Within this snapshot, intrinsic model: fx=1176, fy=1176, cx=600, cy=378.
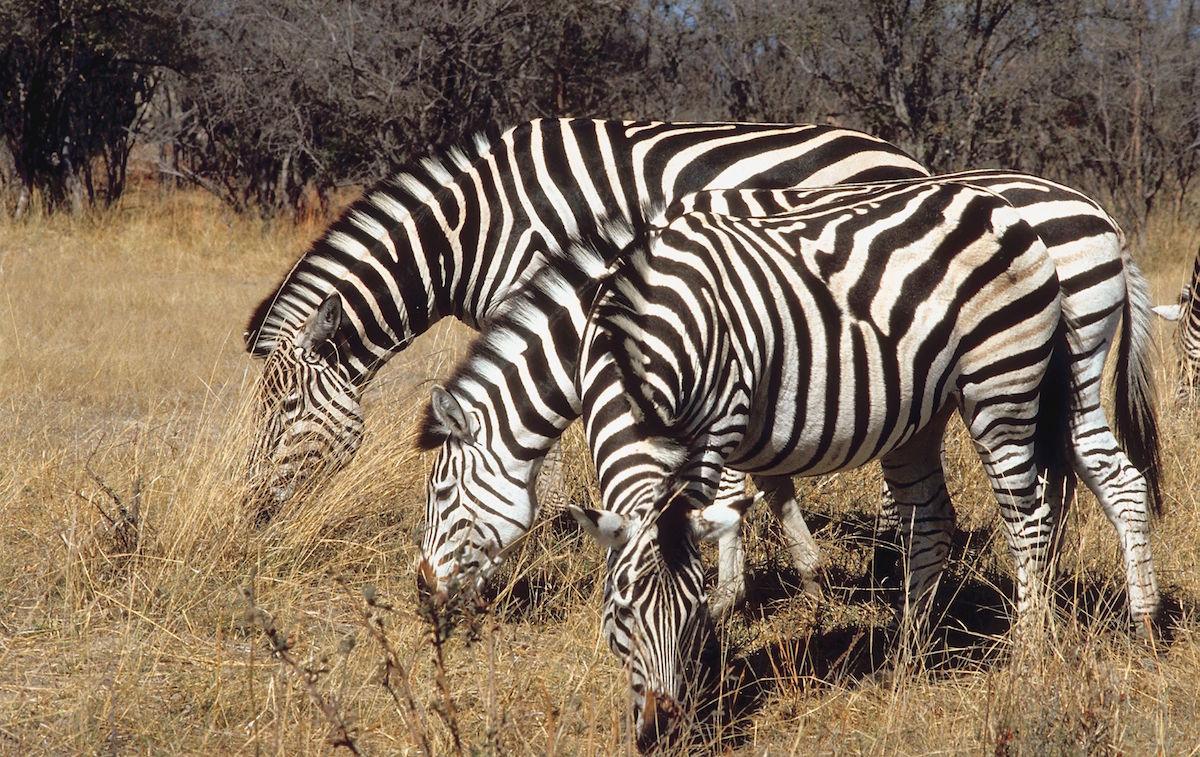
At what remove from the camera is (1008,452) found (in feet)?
11.9

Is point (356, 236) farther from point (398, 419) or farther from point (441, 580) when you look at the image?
point (441, 580)

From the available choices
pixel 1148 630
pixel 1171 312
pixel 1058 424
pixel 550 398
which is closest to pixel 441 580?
pixel 550 398

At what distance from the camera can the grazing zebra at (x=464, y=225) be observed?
4.57 meters

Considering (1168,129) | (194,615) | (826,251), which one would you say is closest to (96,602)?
(194,615)

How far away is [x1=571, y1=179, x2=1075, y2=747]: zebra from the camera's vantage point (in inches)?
113

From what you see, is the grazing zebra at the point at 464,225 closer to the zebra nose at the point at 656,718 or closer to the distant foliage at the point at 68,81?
the zebra nose at the point at 656,718

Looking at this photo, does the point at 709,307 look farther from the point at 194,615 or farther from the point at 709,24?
the point at 709,24

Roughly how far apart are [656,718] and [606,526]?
0.43 metres

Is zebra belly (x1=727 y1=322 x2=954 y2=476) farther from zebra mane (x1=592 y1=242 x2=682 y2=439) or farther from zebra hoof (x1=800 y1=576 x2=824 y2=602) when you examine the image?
zebra hoof (x1=800 y1=576 x2=824 y2=602)

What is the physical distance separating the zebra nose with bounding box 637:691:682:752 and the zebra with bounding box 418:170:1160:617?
584 mm

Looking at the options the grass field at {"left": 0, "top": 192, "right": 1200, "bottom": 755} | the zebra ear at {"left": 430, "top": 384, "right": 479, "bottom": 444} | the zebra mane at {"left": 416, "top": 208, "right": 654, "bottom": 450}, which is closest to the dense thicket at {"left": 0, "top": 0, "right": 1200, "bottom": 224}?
the grass field at {"left": 0, "top": 192, "right": 1200, "bottom": 755}

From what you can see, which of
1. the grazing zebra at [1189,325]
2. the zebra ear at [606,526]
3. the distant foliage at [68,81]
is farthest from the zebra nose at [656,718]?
the distant foliage at [68,81]

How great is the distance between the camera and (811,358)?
331cm

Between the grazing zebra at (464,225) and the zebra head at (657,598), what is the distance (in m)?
2.11
